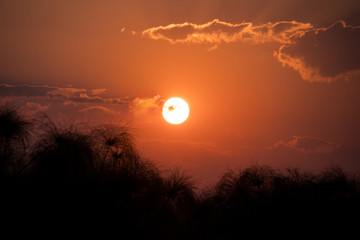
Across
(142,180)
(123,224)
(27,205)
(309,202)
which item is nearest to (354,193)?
(309,202)

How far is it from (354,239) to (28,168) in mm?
14641

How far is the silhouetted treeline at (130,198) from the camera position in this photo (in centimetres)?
1191

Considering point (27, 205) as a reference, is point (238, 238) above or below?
below

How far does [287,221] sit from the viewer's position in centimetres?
1532

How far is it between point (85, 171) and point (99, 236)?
366cm

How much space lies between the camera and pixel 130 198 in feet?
45.8

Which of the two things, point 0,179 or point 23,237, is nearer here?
point 23,237

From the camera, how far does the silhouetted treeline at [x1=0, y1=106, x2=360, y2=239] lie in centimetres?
1191

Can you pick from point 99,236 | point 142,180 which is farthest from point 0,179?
point 142,180

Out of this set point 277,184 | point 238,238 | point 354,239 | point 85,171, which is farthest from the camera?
point 277,184

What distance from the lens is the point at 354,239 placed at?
539 inches

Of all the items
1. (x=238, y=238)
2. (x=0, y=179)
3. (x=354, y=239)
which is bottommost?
(x=238, y=238)

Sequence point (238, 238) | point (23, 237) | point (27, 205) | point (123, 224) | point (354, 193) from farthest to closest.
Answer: point (354, 193), point (238, 238), point (123, 224), point (27, 205), point (23, 237)

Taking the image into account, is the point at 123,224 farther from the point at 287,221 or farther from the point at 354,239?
the point at 354,239
